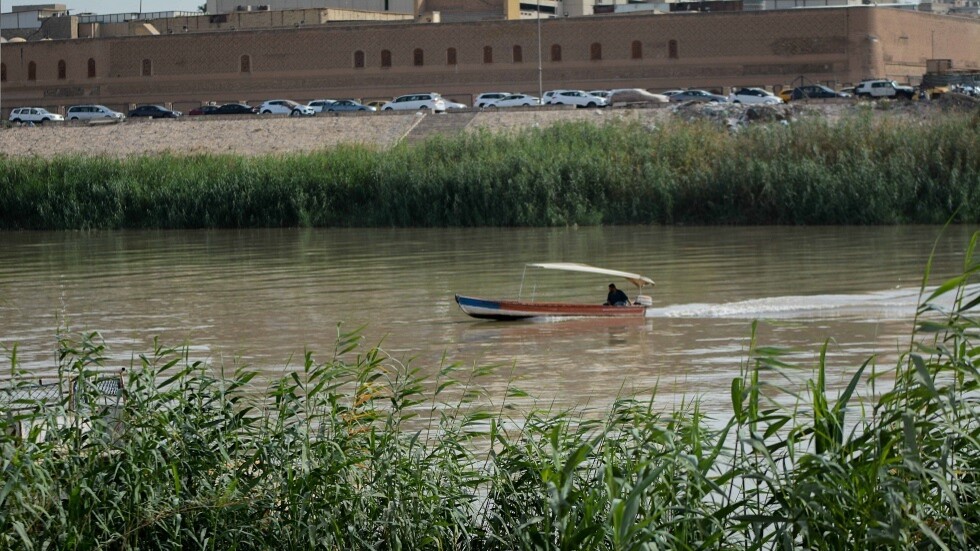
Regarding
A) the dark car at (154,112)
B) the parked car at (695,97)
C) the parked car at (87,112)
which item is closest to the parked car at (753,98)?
the parked car at (695,97)

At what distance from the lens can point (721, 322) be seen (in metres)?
19.8

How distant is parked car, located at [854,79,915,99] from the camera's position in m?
51.5

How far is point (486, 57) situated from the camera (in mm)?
66562

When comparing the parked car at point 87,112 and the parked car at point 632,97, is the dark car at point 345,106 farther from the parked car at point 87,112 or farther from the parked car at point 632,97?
the parked car at point 87,112

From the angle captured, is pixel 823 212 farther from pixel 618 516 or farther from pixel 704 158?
pixel 618 516

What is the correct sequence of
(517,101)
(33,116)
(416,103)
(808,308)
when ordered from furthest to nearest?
(33,116) → (416,103) → (517,101) → (808,308)

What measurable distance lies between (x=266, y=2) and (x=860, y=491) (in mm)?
78980

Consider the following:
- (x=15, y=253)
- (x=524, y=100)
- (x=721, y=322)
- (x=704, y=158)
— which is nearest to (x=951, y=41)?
(x=524, y=100)

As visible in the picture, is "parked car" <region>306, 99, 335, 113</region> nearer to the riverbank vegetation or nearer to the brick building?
the brick building

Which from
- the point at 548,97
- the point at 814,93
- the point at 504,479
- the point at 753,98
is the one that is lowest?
the point at 504,479

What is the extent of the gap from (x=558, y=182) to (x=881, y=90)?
740 inches

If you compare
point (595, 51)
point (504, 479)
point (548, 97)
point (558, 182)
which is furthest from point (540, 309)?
point (595, 51)

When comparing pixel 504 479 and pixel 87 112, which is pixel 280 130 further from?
pixel 504 479

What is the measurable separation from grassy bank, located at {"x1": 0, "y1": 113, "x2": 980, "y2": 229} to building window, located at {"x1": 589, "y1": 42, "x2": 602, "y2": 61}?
21348 millimetres
